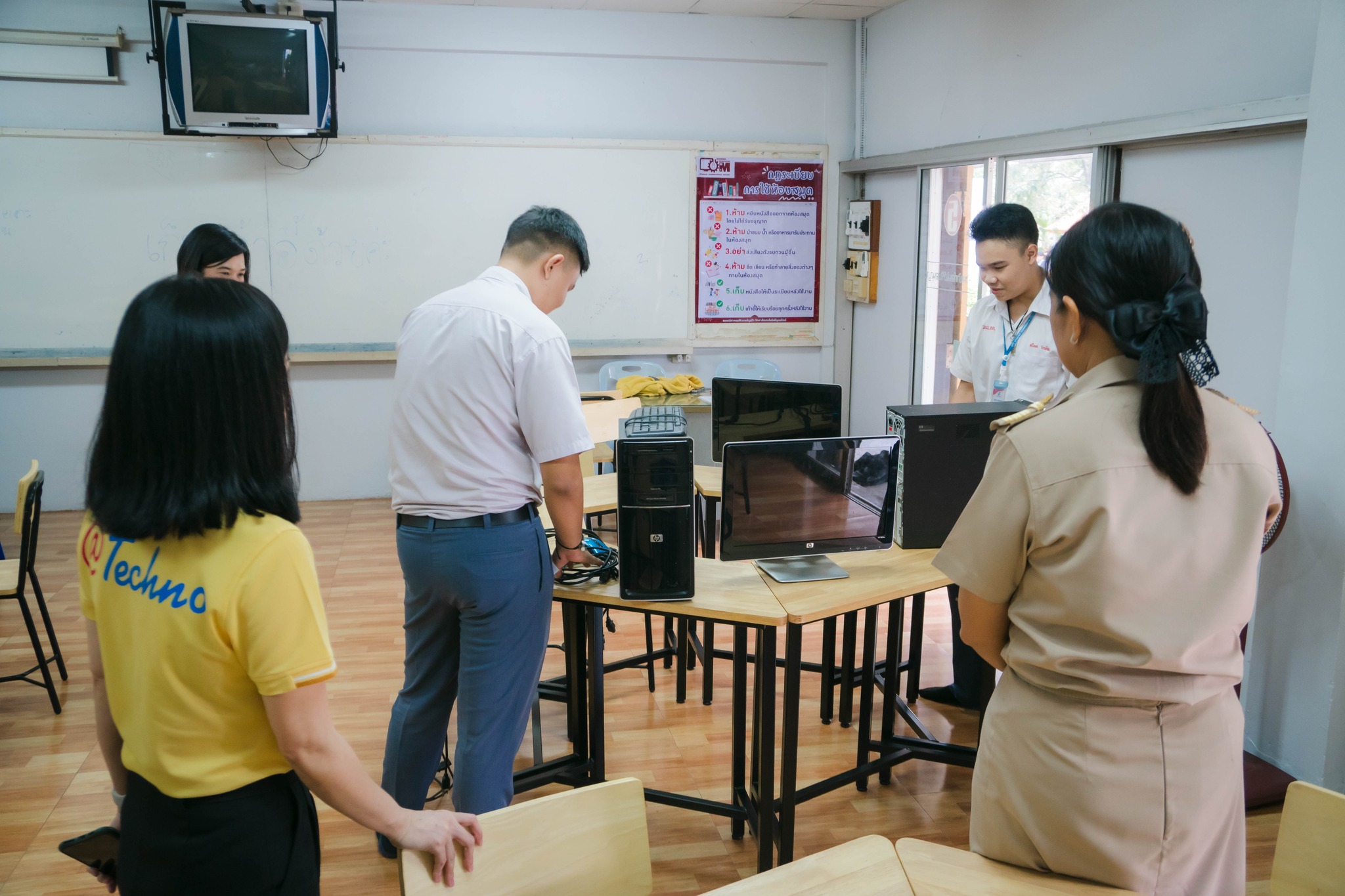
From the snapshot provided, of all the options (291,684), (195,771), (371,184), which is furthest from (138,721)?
(371,184)

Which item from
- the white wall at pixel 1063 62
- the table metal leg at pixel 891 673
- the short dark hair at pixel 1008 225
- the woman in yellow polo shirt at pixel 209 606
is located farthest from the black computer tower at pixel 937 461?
the woman in yellow polo shirt at pixel 209 606

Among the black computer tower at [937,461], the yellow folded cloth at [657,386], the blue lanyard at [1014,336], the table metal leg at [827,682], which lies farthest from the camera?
the yellow folded cloth at [657,386]

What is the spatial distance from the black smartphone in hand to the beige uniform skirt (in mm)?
1233

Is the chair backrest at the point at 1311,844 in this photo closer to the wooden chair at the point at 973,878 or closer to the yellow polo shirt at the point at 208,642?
the wooden chair at the point at 973,878

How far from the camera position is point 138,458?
1.09 metres

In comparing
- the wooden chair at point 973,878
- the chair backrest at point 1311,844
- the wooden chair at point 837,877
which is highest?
the chair backrest at point 1311,844

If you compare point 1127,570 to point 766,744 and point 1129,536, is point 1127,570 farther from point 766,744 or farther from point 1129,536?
point 766,744

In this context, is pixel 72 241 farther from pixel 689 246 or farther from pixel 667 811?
pixel 667 811

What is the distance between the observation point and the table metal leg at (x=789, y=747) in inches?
92.9

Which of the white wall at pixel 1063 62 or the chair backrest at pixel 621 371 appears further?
the chair backrest at pixel 621 371

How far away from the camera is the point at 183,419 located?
42.7 inches

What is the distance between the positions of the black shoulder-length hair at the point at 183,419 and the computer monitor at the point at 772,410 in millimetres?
1862

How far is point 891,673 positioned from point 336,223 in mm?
4334

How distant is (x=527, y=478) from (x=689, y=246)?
162 inches
